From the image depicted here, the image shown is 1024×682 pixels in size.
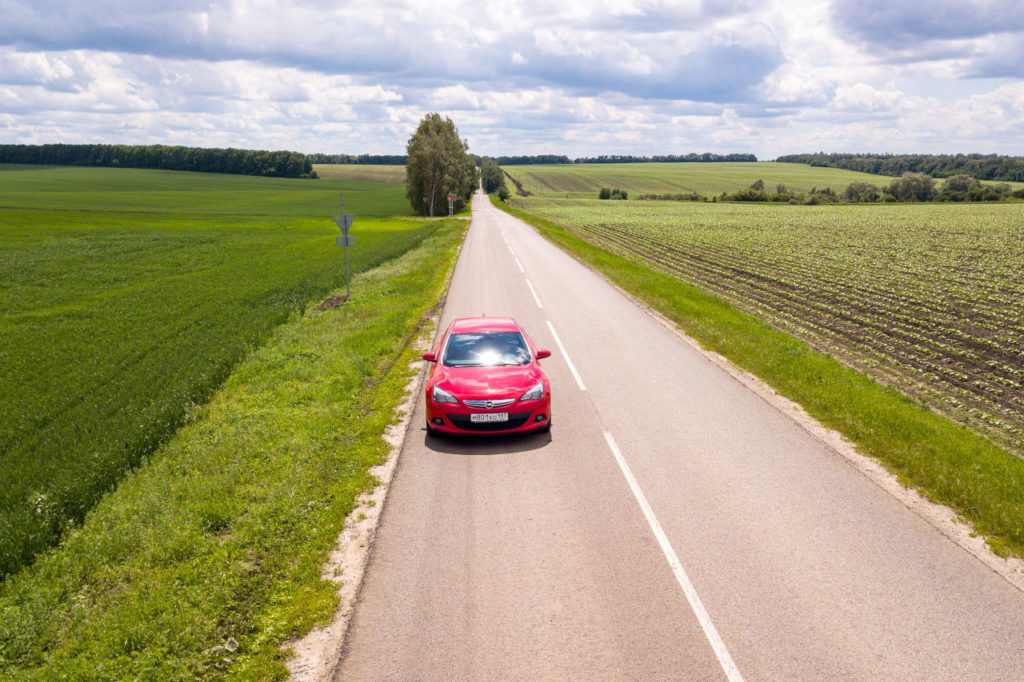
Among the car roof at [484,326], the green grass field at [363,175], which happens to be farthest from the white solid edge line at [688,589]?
the green grass field at [363,175]

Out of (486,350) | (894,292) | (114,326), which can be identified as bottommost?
(114,326)

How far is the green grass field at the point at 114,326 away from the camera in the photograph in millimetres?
8805

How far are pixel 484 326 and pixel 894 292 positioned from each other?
21.2m

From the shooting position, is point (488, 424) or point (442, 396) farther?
point (442, 396)

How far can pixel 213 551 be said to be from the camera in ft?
20.0

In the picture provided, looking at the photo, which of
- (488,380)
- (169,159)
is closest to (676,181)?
(169,159)

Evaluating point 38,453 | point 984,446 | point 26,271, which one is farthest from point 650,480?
point 26,271

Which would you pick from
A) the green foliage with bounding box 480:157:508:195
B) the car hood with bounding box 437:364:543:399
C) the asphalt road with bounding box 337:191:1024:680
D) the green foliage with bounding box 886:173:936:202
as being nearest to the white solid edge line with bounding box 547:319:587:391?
the asphalt road with bounding box 337:191:1024:680

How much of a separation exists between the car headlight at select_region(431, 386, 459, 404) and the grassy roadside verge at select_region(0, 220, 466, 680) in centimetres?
104

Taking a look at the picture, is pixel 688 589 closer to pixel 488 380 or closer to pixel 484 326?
pixel 488 380

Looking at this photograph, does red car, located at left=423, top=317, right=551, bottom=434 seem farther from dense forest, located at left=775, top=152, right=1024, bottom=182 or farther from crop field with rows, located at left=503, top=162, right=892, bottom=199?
dense forest, located at left=775, top=152, right=1024, bottom=182

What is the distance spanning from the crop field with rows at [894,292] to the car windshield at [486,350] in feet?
Result: 26.4

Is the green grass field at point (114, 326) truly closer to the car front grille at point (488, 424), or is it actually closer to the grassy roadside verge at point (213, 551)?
the grassy roadside verge at point (213, 551)

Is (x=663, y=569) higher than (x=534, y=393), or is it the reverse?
(x=534, y=393)
